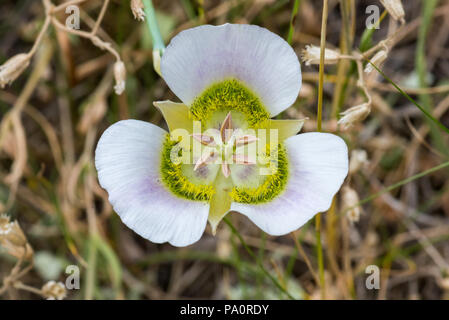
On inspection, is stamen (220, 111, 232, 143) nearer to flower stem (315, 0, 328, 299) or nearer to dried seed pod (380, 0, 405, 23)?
flower stem (315, 0, 328, 299)

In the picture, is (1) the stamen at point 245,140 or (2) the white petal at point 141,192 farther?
(1) the stamen at point 245,140

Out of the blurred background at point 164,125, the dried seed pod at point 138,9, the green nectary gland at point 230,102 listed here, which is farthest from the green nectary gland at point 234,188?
the blurred background at point 164,125

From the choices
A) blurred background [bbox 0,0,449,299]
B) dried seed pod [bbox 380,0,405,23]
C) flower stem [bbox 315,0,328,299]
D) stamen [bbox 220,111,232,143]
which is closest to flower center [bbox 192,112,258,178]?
stamen [bbox 220,111,232,143]

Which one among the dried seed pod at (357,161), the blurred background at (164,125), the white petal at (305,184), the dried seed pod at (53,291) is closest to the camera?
the white petal at (305,184)

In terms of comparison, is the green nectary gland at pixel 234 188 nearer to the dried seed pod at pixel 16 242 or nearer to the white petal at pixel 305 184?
the white petal at pixel 305 184
